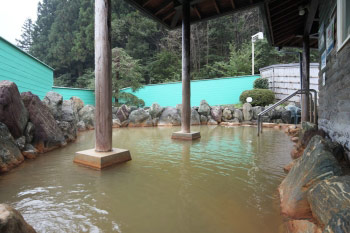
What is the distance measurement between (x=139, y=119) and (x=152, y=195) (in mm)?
7429

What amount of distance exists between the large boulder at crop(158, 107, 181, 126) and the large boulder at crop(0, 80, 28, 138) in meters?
6.42

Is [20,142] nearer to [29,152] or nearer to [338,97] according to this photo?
[29,152]

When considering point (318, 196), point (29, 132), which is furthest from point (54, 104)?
point (318, 196)

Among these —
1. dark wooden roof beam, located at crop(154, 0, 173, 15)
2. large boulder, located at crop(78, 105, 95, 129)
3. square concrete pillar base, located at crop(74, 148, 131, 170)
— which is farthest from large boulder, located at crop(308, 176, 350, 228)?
large boulder, located at crop(78, 105, 95, 129)

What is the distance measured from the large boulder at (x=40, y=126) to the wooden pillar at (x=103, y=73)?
1.41 metres

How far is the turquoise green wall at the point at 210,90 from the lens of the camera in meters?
12.9

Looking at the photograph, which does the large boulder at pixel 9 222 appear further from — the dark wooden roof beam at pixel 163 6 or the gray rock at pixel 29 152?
the dark wooden roof beam at pixel 163 6

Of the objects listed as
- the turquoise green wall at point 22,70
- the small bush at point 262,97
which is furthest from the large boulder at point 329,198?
the small bush at point 262,97

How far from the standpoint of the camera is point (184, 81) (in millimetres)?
5473

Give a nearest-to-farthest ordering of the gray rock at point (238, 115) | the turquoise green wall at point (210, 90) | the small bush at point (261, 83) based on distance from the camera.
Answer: the gray rock at point (238, 115), the small bush at point (261, 83), the turquoise green wall at point (210, 90)

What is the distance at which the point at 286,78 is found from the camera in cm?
1175

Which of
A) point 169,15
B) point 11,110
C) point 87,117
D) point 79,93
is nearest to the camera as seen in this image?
point 11,110

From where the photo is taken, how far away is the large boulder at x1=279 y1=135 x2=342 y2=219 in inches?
61.3

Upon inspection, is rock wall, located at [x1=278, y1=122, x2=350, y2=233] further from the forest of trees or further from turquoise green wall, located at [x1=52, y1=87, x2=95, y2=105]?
the forest of trees
